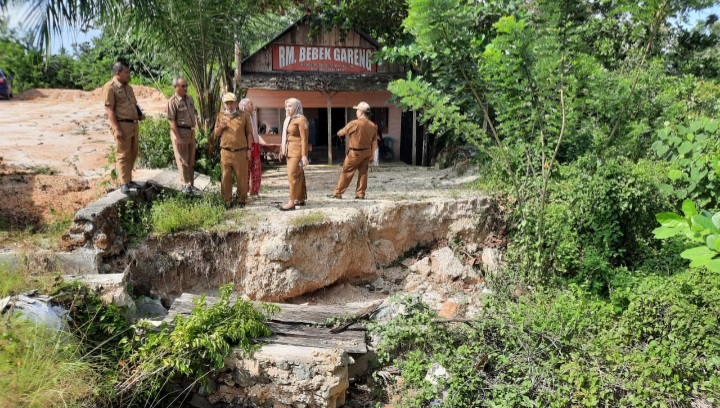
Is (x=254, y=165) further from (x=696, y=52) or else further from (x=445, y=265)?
(x=696, y=52)

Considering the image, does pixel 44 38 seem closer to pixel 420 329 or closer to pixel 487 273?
pixel 420 329

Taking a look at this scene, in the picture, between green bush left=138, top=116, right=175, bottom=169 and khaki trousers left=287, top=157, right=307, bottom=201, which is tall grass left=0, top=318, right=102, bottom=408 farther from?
green bush left=138, top=116, right=175, bottom=169

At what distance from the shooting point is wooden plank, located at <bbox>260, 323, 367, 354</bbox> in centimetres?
505

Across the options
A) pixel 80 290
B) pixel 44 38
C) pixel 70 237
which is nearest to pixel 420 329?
pixel 80 290

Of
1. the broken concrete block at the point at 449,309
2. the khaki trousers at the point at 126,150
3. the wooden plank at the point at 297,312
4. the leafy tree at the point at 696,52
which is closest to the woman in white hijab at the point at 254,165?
the khaki trousers at the point at 126,150

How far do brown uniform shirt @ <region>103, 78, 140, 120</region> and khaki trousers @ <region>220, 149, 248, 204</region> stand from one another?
1310 millimetres

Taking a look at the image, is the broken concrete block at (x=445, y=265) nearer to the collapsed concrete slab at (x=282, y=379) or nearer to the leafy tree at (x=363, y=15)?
the collapsed concrete slab at (x=282, y=379)

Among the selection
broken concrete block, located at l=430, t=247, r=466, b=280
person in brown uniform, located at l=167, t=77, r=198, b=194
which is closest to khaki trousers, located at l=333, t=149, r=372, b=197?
broken concrete block, located at l=430, t=247, r=466, b=280

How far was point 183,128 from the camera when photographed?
23.3ft

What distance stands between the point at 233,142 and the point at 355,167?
2.09 m

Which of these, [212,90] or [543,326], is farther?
[212,90]

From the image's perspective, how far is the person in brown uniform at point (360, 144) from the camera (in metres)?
7.88

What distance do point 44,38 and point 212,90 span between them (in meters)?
3.43

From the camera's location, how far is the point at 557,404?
4488 millimetres
